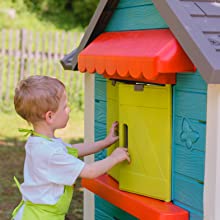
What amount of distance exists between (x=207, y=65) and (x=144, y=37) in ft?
1.98

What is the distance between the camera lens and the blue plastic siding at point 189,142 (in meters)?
2.61

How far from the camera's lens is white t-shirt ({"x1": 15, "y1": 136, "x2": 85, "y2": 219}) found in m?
2.89

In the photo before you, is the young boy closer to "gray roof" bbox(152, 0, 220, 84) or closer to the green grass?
"gray roof" bbox(152, 0, 220, 84)

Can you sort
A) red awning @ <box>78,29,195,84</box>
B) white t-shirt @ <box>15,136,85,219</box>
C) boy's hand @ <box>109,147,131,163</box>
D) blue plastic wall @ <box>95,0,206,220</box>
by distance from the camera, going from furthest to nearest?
boy's hand @ <box>109,147,131,163</box> → white t-shirt @ <box>15,136,85,219</box> → blue plastic wall @ <box>95,0,206,220</box> → red awning @ <box>78,29,195,84</box>

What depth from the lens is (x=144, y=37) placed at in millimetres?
2861

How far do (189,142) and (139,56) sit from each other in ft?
1.64

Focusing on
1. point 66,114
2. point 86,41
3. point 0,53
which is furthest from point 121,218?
point 0,53

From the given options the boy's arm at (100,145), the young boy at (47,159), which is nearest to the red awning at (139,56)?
the young boy at (47,159)

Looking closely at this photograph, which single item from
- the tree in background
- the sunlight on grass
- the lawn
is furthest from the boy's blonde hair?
the tree in background

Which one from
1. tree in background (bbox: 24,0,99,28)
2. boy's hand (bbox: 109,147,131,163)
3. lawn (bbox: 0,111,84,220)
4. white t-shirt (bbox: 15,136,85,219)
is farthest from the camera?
tree in background (bbox: 24,0,99,28)

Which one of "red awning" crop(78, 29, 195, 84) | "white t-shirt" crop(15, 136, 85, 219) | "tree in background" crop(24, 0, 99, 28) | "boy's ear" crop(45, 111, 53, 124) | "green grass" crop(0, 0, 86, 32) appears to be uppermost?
"tree in background" crop(24, 0, 99, 28)

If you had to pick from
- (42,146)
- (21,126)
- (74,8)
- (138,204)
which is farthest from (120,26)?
(74,8)

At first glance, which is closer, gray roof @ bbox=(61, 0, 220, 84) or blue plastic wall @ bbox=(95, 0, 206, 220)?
gray roof @ bbox=(61, 0, 220, 84)

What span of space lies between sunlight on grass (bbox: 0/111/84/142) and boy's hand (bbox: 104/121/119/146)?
187 inches
